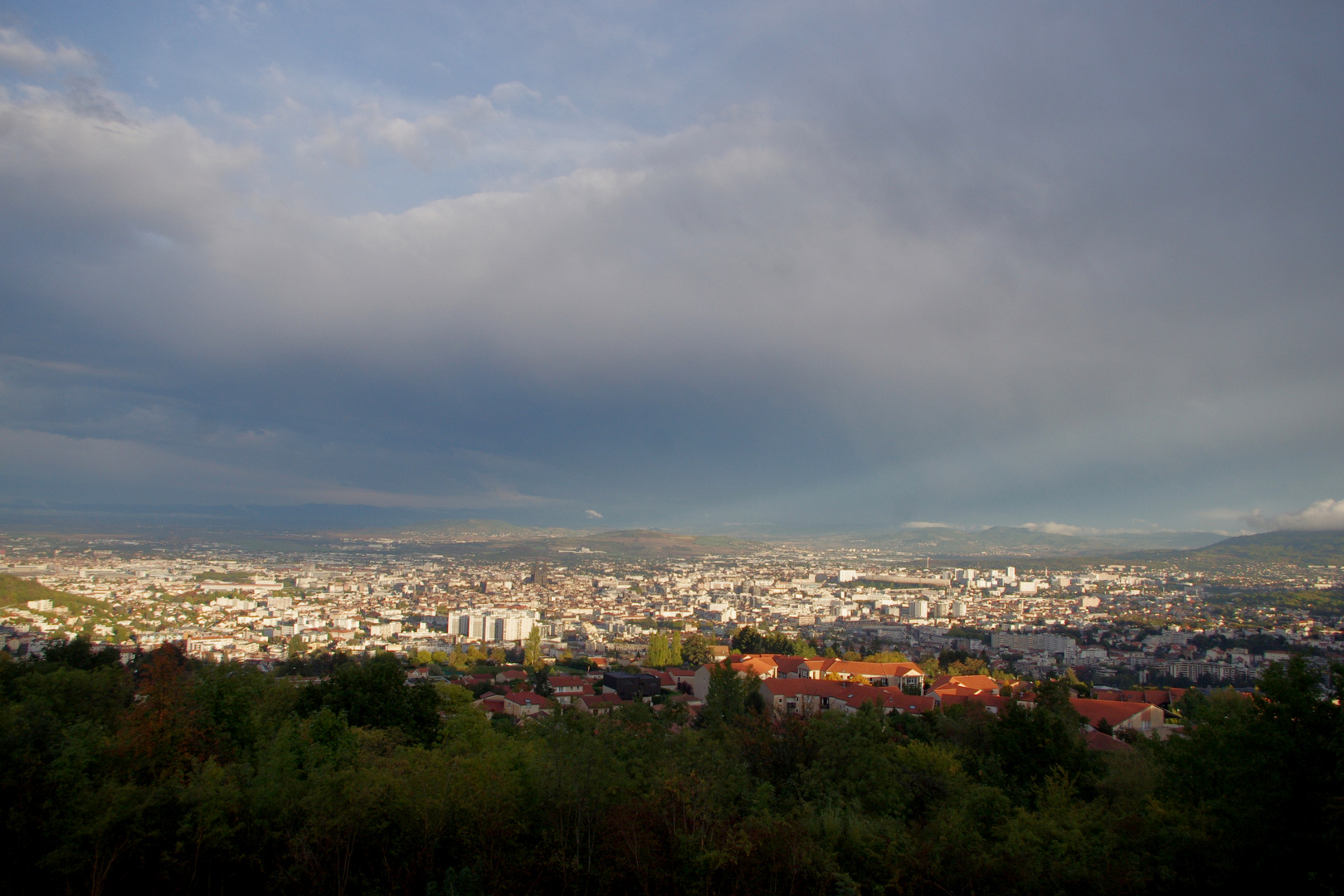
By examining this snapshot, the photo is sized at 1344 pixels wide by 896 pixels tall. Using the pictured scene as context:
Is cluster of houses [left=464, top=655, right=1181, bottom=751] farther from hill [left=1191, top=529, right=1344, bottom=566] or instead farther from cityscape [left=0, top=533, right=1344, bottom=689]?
hill [left=1191, top=529, right=1344, bottom=566]

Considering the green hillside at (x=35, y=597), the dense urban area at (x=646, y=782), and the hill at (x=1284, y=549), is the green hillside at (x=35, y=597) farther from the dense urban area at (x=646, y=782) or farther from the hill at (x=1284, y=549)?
the hill at (x=1284, y=549)

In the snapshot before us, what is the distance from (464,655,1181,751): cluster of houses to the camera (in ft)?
77.7

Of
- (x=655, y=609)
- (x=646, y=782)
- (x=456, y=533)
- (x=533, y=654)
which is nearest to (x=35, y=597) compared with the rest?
(x=533, y=654)

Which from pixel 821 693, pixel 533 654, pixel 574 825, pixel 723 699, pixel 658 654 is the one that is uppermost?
pixel 574 825

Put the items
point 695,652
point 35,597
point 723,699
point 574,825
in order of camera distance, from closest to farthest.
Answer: point 574,825 < point 723,699 < point 695,652 < point 35,597

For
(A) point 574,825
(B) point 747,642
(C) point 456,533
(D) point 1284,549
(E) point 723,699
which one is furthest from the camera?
(C) point 456,533

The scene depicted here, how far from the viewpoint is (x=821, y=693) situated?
2802cm

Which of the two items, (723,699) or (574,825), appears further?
(723,699)

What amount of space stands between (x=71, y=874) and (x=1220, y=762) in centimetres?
1211

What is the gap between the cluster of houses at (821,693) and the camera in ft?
77.7

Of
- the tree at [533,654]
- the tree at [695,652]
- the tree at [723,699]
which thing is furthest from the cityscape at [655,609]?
the tree at [723,699]

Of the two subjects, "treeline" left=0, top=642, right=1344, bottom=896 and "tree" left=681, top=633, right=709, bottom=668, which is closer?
"treeline" left=0, top=642, right=1344, bottom=896

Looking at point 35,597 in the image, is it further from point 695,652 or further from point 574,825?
point 574,825

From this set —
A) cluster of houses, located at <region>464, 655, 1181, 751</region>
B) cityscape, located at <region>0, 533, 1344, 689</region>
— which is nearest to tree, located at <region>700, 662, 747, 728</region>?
cluster of houses, located at <region>464, 655, 1181, 751</region>
